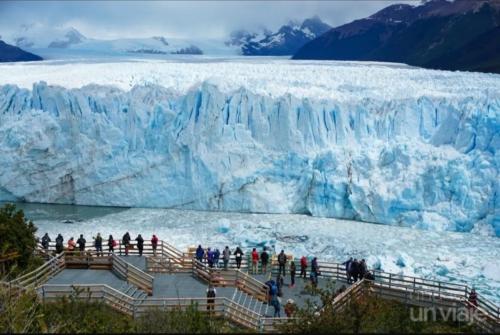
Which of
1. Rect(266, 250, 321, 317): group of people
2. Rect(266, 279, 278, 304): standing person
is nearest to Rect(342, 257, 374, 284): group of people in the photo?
Rect(266, 250, 321, 317): group of people

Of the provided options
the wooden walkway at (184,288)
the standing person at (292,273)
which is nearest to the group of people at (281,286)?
the standing person at (292,273)

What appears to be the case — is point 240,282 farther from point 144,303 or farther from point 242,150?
point 242,150

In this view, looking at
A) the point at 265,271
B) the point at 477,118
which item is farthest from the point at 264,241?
the point at 477,118

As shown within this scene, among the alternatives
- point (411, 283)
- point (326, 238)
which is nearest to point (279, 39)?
point (326, 238)

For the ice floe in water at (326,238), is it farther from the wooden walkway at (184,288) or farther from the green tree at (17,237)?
the green tree at (17,237)

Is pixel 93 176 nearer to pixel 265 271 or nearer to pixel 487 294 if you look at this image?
pixel 265 271

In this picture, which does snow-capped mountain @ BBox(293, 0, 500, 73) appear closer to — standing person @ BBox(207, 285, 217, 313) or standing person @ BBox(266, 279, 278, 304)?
standing person @ BBox(266, 279, 278, 304)
